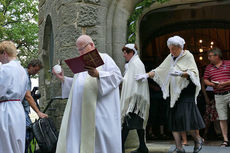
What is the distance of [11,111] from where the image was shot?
13.4ft

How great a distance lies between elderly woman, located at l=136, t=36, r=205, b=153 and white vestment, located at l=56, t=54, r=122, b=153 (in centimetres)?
147

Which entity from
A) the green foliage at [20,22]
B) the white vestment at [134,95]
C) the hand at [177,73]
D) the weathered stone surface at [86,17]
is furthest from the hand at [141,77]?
the green foliage at [20,22]

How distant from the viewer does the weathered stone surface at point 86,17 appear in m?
6.18

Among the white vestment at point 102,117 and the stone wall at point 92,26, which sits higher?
the stone wall at point 92,26

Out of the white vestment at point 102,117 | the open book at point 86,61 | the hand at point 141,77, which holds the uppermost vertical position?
the open book at point 86,61

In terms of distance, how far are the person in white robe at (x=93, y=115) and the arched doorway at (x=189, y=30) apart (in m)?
5.13

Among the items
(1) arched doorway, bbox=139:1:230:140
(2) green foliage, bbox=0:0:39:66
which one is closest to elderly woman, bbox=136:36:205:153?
(1) arched doorway, bbox=139:1:230:140

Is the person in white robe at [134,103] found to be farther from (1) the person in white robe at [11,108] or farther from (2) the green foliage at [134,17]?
(1) the person in white robe at [11,108]

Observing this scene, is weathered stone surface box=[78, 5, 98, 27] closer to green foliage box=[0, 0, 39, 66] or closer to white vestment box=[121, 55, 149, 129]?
white vestment box=[121, 55, 149, 129]

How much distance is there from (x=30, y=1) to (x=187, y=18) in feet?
39.7

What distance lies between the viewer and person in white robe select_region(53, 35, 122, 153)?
3684 millimetres

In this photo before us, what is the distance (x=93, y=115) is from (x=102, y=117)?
0.33ft

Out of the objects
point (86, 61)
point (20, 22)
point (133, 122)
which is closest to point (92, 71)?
point (86, 61)

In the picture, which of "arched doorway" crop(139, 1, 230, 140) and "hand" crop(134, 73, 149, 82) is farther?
"arched doorway" crop(139, 1, 230, 140)
